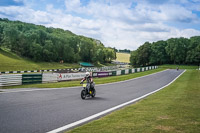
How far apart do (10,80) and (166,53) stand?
361 ft

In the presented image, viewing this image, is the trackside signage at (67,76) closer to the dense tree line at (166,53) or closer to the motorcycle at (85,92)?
the motorcycle at (85,92)

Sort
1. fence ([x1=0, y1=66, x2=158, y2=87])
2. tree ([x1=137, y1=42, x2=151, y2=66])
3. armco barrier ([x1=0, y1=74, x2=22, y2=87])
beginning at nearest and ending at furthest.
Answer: armco barrier ([x1=0, y1=74, x2=22, y2=87]) → fence ([x1=0, y1=66, x2=158, y2=87]) → tree ([x1=137, y1=42, x2=151, y2=66])

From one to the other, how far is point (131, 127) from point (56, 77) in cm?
2231

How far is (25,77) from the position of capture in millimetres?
21781

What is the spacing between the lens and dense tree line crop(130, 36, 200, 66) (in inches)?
4338

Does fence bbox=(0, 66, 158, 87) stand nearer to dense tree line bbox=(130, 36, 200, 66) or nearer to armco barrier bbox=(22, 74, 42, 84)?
armco barrier bbox=(22, 74, 42, 84)

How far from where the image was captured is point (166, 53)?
118188 millimetres

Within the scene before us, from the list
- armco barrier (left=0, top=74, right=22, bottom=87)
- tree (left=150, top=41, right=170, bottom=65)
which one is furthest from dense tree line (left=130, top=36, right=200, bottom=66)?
armco barrier (left=0, top=74, right=22, bottom=87)

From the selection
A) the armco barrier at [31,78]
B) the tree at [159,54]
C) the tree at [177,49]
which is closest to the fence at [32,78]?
the armco barrier at [31,78]

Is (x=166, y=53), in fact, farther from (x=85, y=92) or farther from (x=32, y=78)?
(x=85, y=92)

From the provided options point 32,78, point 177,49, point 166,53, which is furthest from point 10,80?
point 166,53

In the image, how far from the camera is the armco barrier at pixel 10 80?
1862 centimetres

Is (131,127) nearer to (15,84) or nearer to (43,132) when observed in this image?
(43,132)

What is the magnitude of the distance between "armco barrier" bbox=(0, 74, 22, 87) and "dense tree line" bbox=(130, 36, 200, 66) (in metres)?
96.7
